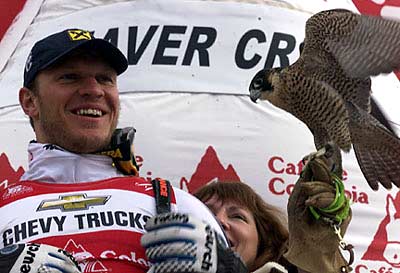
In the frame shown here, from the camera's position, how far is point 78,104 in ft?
6.71

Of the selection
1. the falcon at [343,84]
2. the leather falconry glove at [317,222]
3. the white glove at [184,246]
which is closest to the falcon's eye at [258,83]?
the falcon at [343,84]

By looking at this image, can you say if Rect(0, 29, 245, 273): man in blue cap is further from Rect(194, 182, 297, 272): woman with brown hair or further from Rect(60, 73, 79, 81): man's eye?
Rect(194, 182, 297, 272): woman with brown hair

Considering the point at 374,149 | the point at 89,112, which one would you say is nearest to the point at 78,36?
the point at 89,112

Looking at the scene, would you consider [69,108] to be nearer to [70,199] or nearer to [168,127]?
[70,199]

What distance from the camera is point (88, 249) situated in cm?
176

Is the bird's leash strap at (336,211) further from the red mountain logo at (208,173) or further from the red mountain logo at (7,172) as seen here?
the red mountain logo at (7,172)

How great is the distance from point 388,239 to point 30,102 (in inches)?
62.8

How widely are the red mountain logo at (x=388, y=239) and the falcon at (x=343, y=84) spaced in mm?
629

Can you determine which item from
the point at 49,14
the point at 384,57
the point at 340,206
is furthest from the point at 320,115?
the point at 49,14

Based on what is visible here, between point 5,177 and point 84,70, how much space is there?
4.05ft

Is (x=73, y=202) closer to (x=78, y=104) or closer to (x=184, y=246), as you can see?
(x=78, y=104)

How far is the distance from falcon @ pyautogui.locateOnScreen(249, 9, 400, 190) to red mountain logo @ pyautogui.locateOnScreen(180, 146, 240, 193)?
1.56 ft

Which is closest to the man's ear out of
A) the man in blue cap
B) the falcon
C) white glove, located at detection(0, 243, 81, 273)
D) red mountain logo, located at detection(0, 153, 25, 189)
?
the man in blue cap

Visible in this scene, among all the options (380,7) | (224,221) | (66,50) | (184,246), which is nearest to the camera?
(184,246)
